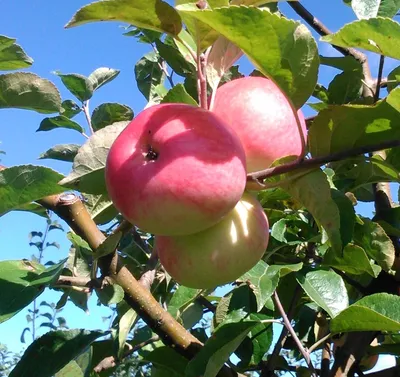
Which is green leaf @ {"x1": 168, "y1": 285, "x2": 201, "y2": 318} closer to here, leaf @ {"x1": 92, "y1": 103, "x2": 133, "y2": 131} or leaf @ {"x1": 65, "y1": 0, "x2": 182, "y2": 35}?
leaf @ {"x1": 92, "y1": 103, "x2": 133, "y2": 131}

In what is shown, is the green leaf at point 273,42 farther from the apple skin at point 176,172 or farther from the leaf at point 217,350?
the leaf at point 217,350

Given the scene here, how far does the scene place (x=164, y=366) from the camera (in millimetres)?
1147

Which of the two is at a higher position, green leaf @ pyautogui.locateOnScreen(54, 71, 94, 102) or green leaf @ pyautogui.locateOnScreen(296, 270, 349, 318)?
green leaf @ pyautogui.locateOnScreen(54, 71, 94, 102)

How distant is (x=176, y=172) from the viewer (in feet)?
2.30

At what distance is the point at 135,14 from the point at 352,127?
0.31 metres

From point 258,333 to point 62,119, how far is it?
2.04 ft

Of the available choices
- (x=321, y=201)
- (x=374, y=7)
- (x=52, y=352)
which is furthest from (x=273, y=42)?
(x=52, y=352)

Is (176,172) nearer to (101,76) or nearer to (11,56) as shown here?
(11,56)

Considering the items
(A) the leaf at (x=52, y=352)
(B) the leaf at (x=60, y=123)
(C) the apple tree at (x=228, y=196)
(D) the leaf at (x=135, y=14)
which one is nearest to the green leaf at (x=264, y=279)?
(C) the apple tree at (x=228, y=196)

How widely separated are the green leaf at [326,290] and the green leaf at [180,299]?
20 cm

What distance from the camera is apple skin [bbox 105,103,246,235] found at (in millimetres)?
692

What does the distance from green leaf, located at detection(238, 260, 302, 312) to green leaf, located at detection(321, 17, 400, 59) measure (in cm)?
43

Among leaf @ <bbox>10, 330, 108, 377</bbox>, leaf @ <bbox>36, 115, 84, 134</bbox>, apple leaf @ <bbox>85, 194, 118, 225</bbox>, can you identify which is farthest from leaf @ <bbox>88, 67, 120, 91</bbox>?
leaf @ <bbox>10, 330, 108, 377</bbox>

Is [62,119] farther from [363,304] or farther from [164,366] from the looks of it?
[363,304]
